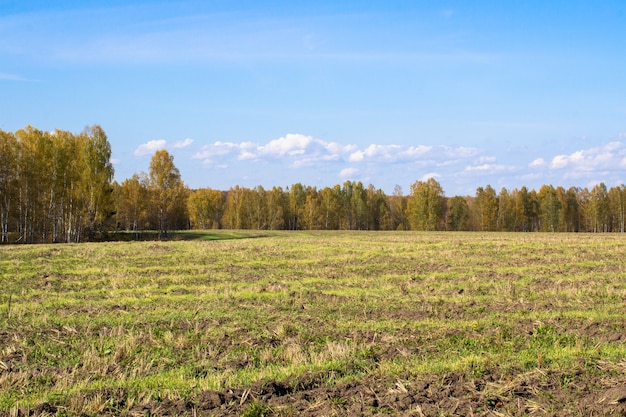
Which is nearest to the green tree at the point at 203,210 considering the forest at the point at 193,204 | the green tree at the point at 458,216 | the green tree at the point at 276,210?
the forest at the point at 193,204

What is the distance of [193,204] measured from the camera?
11881 cm

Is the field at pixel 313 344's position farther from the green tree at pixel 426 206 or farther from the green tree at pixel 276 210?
the green tree at pixel 276 210

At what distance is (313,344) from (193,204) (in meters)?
111

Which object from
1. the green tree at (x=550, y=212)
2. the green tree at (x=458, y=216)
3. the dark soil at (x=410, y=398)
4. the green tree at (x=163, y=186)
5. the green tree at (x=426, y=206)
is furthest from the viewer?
the green tree at (x=458, y=216)

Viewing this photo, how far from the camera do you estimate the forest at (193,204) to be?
56469 millimetres

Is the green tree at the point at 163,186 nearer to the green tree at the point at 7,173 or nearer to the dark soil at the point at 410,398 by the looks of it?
the green tree at the point at 7,173

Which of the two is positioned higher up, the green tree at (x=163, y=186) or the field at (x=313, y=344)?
the green tree at (x=163, y=186)

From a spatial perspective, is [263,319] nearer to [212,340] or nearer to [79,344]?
[212,340]

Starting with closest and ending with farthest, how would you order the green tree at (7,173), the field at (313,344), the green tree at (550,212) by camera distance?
the field at (313,344) → the green tree at (7,173) → the green tree at (550,212)

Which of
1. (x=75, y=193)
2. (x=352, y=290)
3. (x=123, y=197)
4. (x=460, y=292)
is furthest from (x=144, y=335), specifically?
(x=123, y=197)

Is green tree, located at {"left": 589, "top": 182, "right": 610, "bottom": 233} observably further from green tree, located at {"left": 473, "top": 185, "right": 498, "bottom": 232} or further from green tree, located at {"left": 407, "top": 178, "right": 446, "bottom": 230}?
green tree, located at {"left": 407, "top": 178, "right": 446, "bottom": 230}

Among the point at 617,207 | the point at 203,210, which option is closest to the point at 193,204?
the point at 203,210

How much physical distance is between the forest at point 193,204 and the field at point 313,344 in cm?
3869

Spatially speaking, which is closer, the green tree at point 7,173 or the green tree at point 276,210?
the green tree at point 7,173
